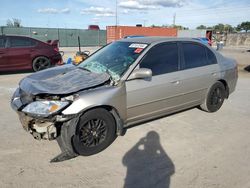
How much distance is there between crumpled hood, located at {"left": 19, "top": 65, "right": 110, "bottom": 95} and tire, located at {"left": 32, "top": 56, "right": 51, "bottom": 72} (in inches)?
230

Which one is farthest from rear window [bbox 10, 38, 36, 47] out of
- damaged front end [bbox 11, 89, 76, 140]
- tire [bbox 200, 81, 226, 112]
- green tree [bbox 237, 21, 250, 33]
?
green tree [bbox 237, 21, 250, 33]

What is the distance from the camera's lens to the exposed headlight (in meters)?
3.15

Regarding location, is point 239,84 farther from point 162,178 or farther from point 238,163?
point 162,178

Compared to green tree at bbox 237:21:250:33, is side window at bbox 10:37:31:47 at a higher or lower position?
lower

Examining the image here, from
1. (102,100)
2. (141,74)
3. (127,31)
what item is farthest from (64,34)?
(102,100)

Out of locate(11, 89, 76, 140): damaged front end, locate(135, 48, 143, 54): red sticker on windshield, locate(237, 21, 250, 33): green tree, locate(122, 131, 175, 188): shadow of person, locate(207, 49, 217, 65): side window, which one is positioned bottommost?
locate(122, 131, 175, 188): shadow of person

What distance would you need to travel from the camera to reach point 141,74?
372 centimetres

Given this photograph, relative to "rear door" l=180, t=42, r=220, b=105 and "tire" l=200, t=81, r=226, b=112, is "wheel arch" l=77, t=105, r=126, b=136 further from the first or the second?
"tire" l=200, t=81, r=226, b=112

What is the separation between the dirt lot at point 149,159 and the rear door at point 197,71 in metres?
0.57

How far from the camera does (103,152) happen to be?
3586 millimetres

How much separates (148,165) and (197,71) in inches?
91.4

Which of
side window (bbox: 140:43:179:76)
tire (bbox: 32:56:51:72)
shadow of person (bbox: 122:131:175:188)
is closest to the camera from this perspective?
shadow of person (bbox: 122:131:175:188)

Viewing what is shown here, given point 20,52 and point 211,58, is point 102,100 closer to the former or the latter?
point 211,58

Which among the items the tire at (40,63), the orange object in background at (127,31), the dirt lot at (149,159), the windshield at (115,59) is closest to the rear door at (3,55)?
the tire at (40,63)
